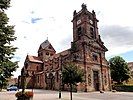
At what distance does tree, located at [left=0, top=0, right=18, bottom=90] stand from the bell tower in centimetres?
3031

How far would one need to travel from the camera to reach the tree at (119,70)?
63219 millimetres

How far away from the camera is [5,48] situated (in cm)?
1573

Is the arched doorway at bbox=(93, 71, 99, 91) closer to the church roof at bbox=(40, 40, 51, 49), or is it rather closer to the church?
the church

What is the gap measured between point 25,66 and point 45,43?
12.1m

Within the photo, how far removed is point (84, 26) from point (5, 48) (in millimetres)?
33647

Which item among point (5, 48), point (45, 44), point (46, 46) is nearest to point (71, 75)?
point (5, 48)

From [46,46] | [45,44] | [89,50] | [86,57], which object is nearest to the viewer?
[86,57]

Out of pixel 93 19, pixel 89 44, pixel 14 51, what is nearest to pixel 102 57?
pixel 89 44

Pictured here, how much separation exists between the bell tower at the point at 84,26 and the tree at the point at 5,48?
99.4 feet

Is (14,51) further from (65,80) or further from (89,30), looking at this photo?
(89,30)

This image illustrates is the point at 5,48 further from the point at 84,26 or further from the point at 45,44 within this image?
the point at 45,44

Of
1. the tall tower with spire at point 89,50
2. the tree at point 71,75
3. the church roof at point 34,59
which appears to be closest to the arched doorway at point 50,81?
the tall tower with spire at point 89,50

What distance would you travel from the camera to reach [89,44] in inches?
1823

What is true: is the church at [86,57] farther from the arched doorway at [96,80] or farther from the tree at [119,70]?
the tree at [119,70]
